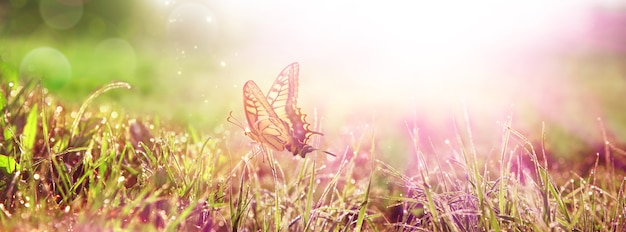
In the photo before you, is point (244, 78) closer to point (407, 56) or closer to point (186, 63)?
point (186, 63)

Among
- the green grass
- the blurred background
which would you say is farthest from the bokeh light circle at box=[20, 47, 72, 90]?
the green grass

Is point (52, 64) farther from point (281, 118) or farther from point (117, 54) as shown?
point (281, 118)

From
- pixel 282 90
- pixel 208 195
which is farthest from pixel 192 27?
pixel 208 195

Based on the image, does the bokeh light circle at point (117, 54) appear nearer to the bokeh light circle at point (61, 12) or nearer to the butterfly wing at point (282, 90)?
the bokeh light circle at point (61, 12)

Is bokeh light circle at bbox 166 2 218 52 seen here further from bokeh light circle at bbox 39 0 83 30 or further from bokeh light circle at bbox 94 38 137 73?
bokeh light circle at bbox 39 0 83 30

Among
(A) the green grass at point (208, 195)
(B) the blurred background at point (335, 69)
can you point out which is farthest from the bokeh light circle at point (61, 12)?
(A) the green grass at point (208, 195)

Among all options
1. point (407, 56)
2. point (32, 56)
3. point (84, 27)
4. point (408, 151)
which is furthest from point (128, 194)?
point (84, 27)
